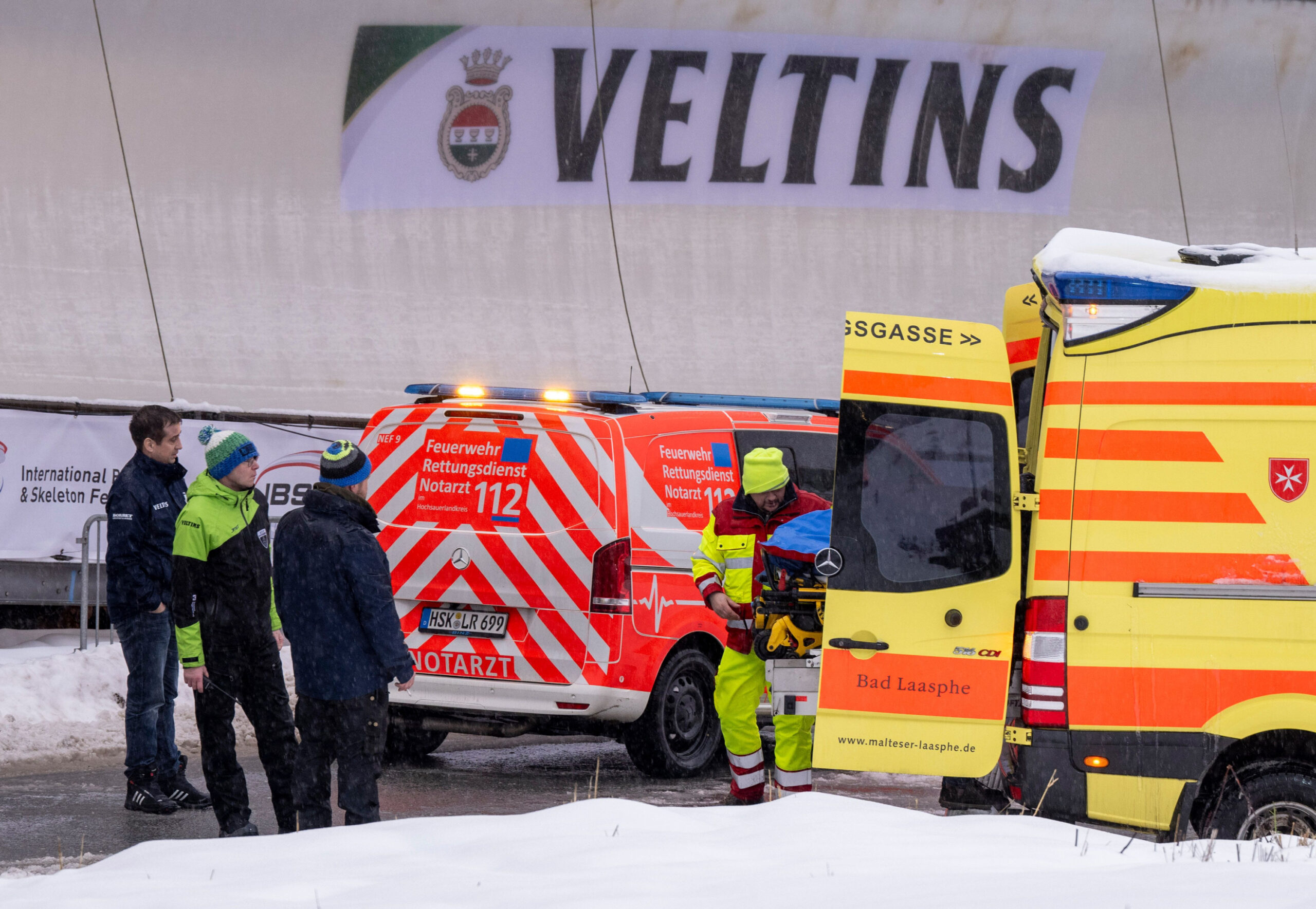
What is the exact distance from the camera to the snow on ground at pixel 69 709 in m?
8.42

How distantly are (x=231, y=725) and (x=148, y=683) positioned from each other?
1014mm

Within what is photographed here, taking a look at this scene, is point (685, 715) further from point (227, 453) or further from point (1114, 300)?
point (1114, 300)

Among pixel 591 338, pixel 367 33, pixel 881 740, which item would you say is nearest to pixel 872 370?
pixel 881 740

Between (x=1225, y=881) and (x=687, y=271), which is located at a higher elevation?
(x=687, y=271)

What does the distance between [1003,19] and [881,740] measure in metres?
13.9

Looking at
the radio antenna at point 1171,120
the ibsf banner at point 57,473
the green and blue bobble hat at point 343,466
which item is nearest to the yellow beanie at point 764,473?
the green and blue bobble hat at point 343,466

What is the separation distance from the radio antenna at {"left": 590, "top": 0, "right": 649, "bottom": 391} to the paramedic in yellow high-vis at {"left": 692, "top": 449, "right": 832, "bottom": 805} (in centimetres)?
964

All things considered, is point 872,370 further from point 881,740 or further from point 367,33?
point 367,33

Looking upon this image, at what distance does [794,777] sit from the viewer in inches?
267

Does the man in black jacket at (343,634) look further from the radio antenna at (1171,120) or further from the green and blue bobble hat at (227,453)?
the radio antenna at (1171,120)

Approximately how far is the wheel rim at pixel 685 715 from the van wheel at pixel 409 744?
1342 mm

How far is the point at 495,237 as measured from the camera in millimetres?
16656

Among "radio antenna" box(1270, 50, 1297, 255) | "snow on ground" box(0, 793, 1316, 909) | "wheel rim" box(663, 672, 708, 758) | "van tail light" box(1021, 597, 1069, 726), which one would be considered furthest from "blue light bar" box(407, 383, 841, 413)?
"radio antenna" box(1270, 50, 1297, 255)

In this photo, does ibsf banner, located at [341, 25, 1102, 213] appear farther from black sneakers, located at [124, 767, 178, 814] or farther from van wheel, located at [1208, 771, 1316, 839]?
van wheel, located at [1208, 771, 1316, 839]
